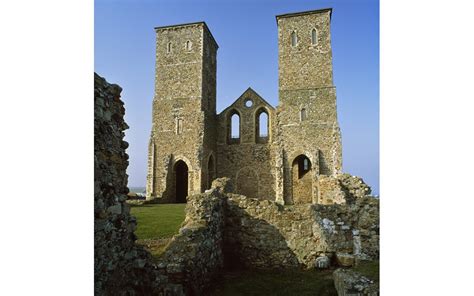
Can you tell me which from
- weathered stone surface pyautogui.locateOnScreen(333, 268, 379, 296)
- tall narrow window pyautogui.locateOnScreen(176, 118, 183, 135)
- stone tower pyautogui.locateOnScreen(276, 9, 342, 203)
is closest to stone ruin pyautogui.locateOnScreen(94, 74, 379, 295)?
weathered stone surface pyautogui.locateOnScreen(333, 268, 379, 296)

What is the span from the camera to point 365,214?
6652 mm

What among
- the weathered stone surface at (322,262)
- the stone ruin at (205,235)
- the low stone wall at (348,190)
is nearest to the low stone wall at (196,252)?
the stone ruin at (205,235)

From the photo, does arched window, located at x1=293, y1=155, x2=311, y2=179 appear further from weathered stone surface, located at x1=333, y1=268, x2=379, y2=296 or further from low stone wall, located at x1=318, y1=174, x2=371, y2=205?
weathered stone surface, located at x1=333, y1=268, x2=379, y2=296

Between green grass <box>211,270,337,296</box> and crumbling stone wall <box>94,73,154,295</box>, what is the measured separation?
2.63 metres

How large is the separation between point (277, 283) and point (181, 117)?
19572 mm

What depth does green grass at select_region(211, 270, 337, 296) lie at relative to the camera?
5922 millimetres

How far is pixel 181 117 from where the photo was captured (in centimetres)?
2445

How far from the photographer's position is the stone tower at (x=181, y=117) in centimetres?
2352

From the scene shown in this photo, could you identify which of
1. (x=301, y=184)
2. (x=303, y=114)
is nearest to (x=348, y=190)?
(x=301, y=184)

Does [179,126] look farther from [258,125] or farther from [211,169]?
[258,125]

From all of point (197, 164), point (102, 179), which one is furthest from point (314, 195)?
point (102, 179)
